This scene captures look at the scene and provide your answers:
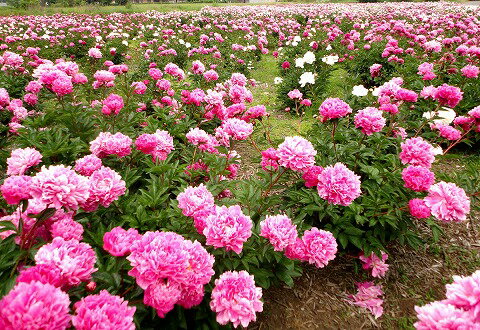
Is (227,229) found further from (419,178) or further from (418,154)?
(418,154)

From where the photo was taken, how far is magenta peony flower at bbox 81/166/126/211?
5.19 feet

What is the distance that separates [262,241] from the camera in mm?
1996

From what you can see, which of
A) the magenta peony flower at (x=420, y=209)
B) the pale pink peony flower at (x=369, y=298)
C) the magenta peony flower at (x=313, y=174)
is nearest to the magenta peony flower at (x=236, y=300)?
the magenta peony flower at (x=313, y=174)

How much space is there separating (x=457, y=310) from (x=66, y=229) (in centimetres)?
178

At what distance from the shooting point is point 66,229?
1.46 m

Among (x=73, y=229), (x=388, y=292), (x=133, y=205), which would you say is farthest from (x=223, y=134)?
(x=388, y=292)

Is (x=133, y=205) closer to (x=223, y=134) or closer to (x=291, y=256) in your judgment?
(x=223, y=134)

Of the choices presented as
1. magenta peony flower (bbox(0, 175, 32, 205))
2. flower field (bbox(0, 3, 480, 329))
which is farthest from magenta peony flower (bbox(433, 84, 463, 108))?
magenta peony flower (bbox(0, 175, 32, 205))

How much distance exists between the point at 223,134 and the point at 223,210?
1.10 meters

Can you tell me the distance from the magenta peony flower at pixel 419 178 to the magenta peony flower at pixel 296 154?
0.71 metres

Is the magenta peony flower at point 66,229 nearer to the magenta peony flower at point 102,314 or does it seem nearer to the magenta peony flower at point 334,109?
the magenta peony flower at point 102,314

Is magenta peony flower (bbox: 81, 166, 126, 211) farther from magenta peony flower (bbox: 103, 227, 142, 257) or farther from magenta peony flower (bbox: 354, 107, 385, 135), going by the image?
magenta peony flower (bbox: 354, 107, 385, 135)

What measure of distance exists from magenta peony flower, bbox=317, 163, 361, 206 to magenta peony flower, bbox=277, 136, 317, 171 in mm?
176

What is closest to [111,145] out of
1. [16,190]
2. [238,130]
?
[16,190]
